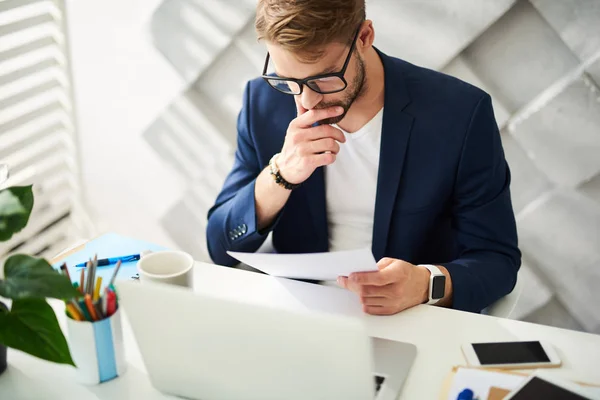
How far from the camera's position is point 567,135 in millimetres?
1762

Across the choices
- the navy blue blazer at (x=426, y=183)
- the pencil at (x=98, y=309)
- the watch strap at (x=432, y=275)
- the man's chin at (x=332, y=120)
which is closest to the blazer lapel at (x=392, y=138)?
the navy blue blazer at (x=426, y=183)

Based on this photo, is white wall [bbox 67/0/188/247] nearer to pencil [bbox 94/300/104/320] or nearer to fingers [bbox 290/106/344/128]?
fingers [bbox 290/106/344/128]

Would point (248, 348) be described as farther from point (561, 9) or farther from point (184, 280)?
point (561, 9)

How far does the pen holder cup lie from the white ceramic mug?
0.10 m

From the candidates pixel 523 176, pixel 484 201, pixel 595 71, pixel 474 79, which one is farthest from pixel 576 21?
pixel 484 201

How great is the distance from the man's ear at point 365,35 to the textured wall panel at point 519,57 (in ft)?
1.97

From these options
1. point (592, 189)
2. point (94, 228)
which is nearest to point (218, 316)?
point (592, 189)

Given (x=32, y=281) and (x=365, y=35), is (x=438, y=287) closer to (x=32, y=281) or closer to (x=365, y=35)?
(x=365, y=35)

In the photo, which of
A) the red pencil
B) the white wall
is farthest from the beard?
the white wall

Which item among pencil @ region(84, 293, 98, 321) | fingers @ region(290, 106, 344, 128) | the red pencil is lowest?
fingers @ region(290, 106, 344, 128)

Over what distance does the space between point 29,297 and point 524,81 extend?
4.59 feet

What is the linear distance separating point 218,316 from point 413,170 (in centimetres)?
70

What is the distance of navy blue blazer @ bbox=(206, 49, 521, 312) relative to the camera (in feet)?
4.36

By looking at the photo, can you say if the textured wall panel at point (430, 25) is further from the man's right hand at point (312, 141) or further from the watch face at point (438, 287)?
the watch face at point (438, 287)
